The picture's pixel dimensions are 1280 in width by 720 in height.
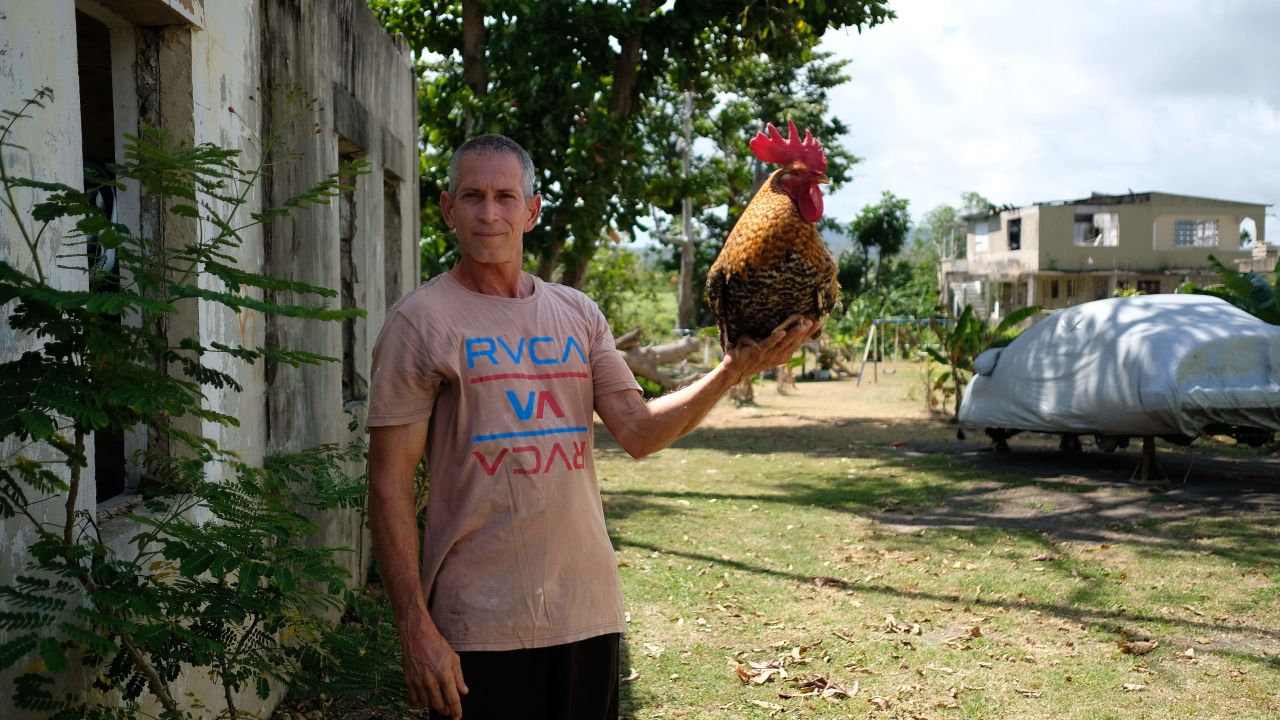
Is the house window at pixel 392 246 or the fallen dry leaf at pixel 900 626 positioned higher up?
the house window at pixel 392 246

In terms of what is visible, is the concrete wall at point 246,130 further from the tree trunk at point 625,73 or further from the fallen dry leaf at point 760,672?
the tree trunk at point 625,73

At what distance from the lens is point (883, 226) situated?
37812 millimetres

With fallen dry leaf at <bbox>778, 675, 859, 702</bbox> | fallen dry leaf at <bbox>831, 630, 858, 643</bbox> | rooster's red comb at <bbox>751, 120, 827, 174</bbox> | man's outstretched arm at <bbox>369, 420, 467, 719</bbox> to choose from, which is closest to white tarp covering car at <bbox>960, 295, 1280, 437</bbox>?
fallen dry leaf at <bbox>831, 630, 858, 643</bbox>

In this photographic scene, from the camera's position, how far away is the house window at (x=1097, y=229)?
35.9m

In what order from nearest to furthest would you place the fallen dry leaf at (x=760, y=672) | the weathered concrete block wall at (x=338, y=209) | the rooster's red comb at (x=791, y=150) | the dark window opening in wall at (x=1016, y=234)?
the rooster's red comb at (x=791, y=150) → the weathered concrete block wall at (x=338, y=209) → the fallen dry leaf at (x=760, y=672) → the dark window opening in wall at (x=1016, y=234)

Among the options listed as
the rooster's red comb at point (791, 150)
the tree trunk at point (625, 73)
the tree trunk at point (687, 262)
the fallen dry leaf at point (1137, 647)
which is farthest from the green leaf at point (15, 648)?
the tree trunk at point (687, 262)

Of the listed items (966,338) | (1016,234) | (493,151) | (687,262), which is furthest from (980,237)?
(493,151)

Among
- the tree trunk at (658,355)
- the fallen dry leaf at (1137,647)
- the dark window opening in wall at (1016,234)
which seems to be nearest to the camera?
the fallen dry leaf at (1137,647)

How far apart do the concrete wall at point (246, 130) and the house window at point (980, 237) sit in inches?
1510

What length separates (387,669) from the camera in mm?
3643

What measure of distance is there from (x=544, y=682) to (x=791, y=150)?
167cm

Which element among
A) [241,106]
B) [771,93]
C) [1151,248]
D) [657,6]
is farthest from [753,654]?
[1151,248]

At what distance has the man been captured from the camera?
2.18 meters

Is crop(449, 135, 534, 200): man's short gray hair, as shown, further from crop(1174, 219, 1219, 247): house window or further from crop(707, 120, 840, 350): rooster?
crop(1174, 219, 1219, 247): house window
